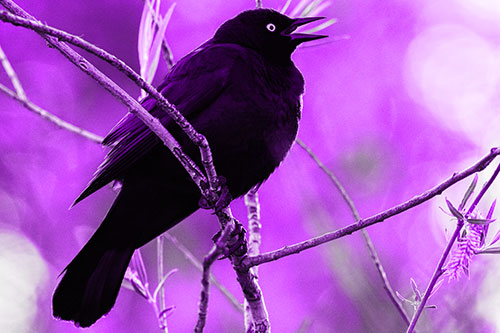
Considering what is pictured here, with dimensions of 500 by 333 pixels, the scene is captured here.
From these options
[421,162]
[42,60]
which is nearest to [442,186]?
[421,162]

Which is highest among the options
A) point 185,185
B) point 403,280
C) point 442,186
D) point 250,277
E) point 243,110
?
point 243,110

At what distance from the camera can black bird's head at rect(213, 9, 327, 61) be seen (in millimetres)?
3756

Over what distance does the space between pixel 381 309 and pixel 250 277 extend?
2.66 ft

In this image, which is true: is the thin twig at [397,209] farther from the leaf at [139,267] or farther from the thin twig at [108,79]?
the leaf at [139,267]

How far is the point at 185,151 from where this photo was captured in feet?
10.3

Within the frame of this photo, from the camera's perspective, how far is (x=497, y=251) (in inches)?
81.0

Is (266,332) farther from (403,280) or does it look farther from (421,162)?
(421,162)

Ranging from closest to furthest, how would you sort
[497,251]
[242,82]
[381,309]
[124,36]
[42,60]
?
[497,251], [381,309], [242,82], [124,36], [42,60]

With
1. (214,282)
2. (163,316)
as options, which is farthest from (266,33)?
(163,316)

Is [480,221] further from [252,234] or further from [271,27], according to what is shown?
[271,27]

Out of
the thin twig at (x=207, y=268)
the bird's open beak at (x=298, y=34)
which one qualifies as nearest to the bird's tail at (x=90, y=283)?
the bird's open beak at (x=298, y=34)

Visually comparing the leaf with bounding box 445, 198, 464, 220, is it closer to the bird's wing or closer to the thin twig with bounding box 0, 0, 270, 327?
the thin twig with bounding box 0, 0, 270, 327

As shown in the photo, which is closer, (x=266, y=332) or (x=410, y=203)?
(x=410, y=203)

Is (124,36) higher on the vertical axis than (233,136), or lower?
higher
